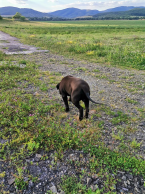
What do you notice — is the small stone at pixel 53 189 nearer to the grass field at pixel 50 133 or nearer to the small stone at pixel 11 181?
the grass field at pixel 50 133

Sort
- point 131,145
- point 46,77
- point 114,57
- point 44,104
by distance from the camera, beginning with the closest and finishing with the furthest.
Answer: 1. point 131,145
2. point 44,104
3. point 46,77
4. point 114,57

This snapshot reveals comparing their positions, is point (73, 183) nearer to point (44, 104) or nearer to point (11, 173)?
point (11, 173)

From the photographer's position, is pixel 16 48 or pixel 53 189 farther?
pixel 16 48

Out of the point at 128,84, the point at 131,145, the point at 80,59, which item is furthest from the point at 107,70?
the point at 131,145

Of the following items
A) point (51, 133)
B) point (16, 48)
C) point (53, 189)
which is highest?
point (16, 48)

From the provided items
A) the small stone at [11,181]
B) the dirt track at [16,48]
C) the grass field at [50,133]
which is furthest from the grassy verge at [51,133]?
the dirt track at [16,48]

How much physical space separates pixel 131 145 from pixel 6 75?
27.2 ft

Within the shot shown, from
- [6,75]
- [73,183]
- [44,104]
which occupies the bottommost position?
[73,183]

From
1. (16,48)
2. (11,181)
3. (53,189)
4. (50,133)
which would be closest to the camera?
(53,189)

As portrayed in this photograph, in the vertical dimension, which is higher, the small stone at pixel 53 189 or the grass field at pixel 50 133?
the grass field at pixel 50 133

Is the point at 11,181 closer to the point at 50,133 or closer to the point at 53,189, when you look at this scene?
the point at 53,189

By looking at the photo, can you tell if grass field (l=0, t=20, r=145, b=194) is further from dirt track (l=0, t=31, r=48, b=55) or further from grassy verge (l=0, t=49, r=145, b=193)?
dirt track (l=0, t=31, r=48, b=55)

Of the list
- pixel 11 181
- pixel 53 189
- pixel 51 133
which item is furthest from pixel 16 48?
pixel 53 189

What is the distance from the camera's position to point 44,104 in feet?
21.9
